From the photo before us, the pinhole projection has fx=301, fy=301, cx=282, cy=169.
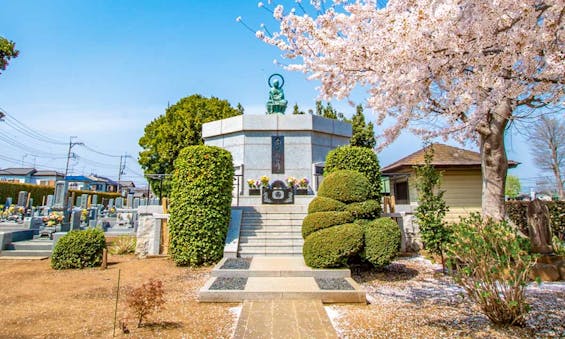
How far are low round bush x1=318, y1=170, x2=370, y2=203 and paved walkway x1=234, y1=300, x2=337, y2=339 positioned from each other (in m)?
2.89

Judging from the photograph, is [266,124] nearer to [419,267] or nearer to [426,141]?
[426,141]

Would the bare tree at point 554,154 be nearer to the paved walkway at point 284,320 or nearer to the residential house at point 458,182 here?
the residential house at point 458,182

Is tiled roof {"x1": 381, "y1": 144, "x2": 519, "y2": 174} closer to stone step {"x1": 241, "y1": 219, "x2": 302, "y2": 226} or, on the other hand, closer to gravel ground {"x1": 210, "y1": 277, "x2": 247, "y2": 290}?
stone step {"x1": 241, "y1": 219, "x2": 302, "y2": 226}

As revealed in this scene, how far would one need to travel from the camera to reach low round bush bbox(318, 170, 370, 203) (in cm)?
737

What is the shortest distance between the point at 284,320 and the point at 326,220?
2.97 metres

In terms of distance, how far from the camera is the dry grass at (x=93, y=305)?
13.3ft

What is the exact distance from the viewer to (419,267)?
8031 millimetres

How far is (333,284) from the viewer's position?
5.87 meters

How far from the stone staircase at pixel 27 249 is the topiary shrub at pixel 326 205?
29.4 ft

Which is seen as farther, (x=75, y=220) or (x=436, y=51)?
(x=75, y=220)

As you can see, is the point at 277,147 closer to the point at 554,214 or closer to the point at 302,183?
the point at 302,183

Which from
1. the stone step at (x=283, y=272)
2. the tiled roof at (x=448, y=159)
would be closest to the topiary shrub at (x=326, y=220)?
the stone step at (x=283, y=272)

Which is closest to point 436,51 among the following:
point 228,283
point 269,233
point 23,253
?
point 228,283

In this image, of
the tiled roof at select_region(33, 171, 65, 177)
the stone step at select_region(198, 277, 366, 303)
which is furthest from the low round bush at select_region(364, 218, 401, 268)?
the tiled roof at select_region(33, 171, 65, 177)
